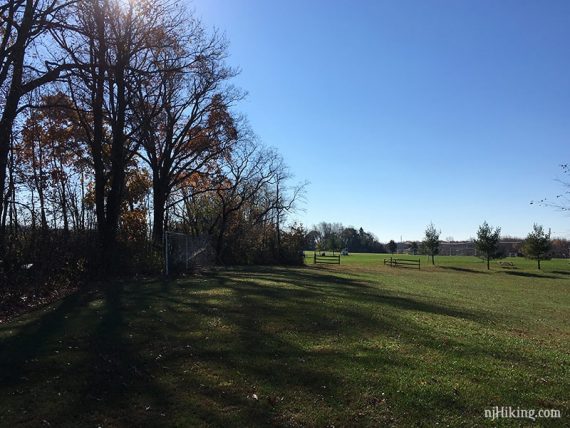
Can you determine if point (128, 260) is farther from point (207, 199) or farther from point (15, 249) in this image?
point (207, 199)

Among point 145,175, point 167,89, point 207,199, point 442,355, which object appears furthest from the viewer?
point 207,199

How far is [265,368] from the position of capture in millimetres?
6453

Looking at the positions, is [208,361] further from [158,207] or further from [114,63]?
[158,207]

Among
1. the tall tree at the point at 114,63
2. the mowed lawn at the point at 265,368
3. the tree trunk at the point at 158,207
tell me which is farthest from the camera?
the tree trunk at the point at 158,207

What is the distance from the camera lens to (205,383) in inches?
232

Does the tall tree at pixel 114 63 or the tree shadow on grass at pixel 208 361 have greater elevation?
the tall tree at pixel 114 63

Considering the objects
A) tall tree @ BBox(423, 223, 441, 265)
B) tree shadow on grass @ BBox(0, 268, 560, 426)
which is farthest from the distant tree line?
tree shadow on grass @ BBox(0, 268, 560, 426)

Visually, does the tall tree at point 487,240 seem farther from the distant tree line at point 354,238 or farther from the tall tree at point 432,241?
the distant tree line at point 354,238

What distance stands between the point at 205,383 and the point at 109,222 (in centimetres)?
1523

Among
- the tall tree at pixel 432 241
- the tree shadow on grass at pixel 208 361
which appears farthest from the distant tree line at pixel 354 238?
the tree shadow on grass at pixel 208 361

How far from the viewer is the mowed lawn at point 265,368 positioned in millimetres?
5078

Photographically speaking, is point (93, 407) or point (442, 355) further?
point (442, 355)

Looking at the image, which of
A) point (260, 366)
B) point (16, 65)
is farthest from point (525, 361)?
point (16, 65)
